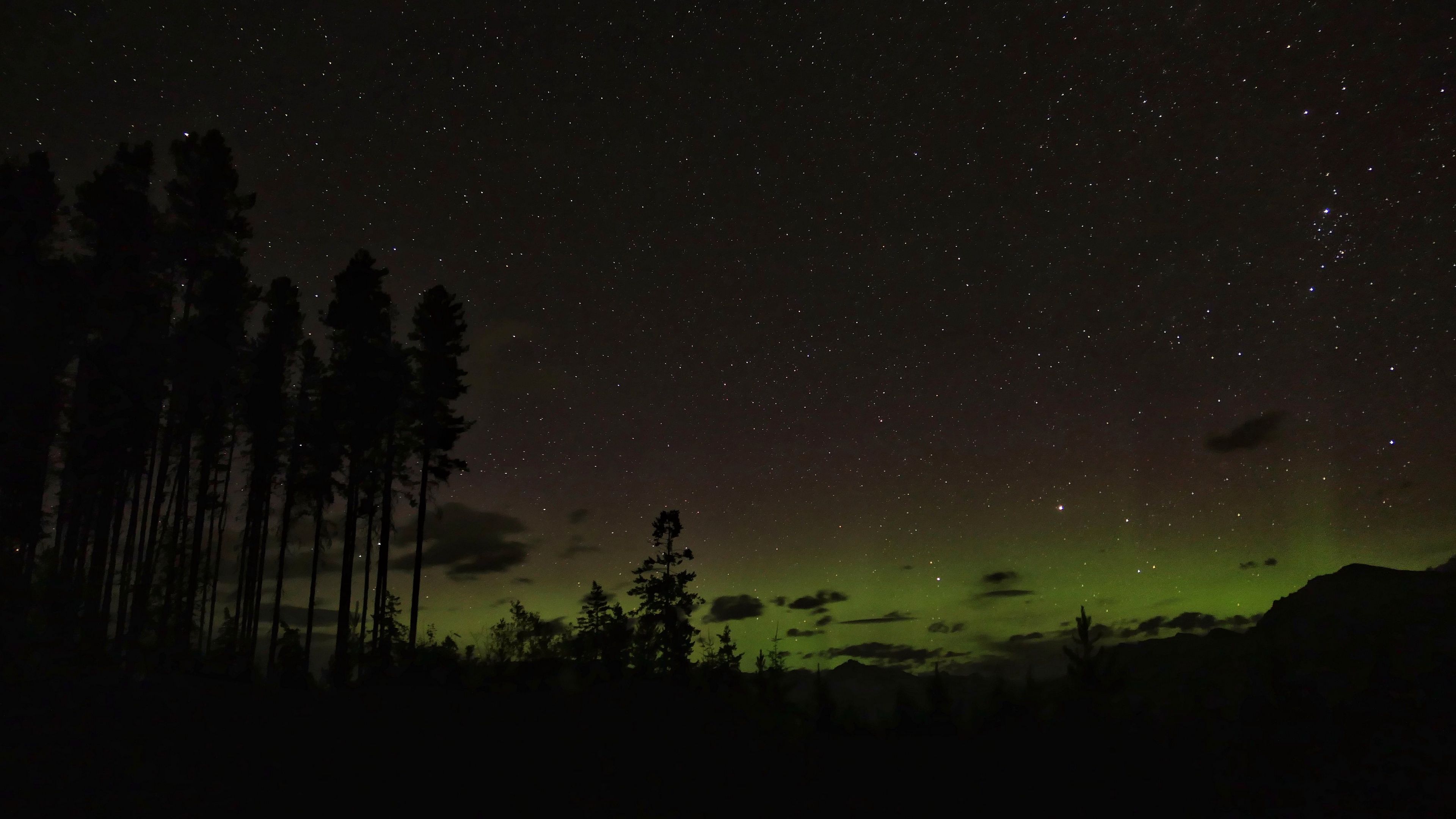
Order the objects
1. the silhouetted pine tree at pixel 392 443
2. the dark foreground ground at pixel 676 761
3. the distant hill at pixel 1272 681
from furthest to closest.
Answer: the silhouetted pine tree at pixel 392 443
the distant hill at pixel 1272 681
the dark foreground ground at pixel 676 761

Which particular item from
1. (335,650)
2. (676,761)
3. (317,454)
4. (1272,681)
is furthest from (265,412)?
(1272,681)

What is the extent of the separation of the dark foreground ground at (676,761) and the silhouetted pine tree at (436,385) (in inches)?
567

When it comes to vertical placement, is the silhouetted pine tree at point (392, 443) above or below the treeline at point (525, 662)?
above

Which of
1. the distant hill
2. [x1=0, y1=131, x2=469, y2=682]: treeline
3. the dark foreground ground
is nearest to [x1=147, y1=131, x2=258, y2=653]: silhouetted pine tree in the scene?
[x1=0, y1=131, x2=469, y2=682]: treeline

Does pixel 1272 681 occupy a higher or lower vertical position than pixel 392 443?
lower

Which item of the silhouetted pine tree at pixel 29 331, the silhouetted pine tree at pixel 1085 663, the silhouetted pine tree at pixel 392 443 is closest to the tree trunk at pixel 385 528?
→ the silhouetted pine tree at pixel 392 443

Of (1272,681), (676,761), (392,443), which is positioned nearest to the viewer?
(1272,681)

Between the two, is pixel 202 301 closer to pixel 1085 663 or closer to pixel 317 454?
pixel 317 454

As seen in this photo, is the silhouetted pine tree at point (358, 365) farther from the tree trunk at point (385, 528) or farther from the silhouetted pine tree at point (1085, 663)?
the silhouetted pine tree at point (1085, 663)

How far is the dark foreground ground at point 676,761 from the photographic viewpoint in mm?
11852

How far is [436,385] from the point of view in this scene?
31859 millimetres

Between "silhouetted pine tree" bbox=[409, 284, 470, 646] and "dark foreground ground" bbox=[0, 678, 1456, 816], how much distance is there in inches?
567

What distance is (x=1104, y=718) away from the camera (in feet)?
50.0

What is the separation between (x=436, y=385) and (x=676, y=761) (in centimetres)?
2144
